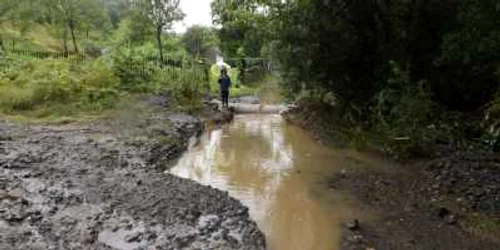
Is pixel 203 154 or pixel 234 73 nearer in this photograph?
pixel 203 154

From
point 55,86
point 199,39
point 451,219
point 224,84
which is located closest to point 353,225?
point 451,219

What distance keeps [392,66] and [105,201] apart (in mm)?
8056

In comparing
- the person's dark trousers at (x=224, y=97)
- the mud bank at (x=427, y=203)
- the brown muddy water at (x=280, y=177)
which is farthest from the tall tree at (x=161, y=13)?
the mud bank at (x=427, y=203)

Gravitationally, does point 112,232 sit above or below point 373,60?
below

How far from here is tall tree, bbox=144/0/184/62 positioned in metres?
29.5

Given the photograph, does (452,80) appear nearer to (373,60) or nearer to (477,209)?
(373,60)

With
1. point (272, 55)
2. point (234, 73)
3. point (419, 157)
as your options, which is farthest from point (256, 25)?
point (234, 73)

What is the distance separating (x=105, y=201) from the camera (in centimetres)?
836

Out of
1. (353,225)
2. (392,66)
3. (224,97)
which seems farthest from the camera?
(224,97)

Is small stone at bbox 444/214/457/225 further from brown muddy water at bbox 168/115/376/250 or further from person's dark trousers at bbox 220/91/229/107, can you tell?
person's dark trousers at bbox 220/91/229/107

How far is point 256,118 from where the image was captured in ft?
71.1

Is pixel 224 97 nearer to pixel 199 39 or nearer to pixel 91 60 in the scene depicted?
pixel 91 60

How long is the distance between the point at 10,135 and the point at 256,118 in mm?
10514

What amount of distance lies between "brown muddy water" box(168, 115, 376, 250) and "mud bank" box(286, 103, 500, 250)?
0.36 m
